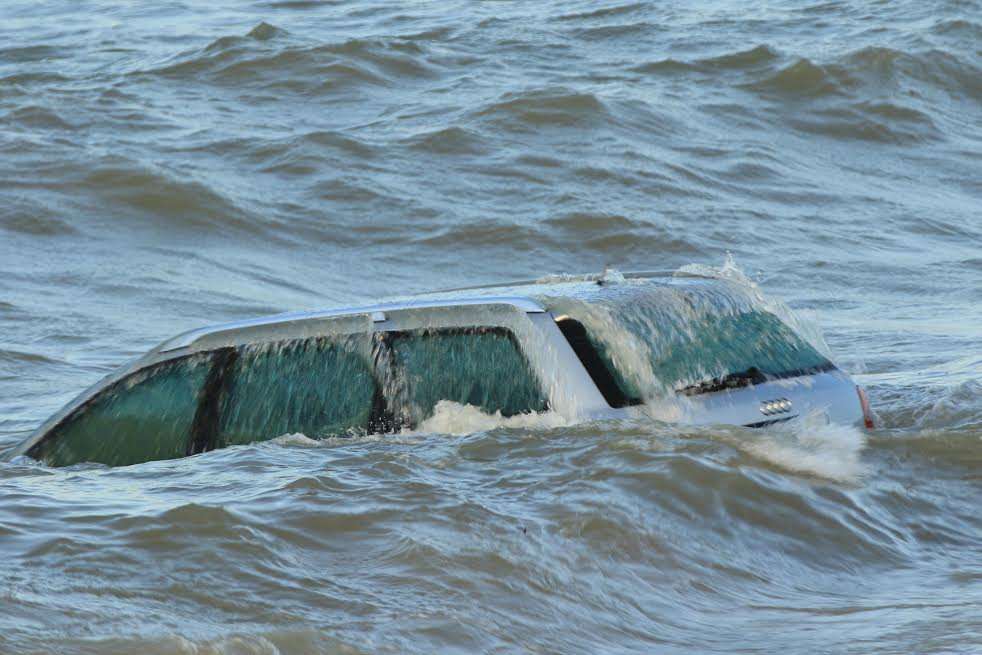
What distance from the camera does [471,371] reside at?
19.8 ft

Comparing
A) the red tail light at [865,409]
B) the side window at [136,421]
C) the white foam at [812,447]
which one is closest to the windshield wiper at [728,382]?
the white foam at [812,447]

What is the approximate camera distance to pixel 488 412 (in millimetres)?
6051

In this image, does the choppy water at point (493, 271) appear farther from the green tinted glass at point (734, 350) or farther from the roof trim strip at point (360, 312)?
the roof trim strip at point (360, 312)

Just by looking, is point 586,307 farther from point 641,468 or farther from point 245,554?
point 245,554

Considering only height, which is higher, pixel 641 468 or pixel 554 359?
pixel 554 359

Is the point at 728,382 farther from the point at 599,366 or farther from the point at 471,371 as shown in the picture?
the point at 471,371

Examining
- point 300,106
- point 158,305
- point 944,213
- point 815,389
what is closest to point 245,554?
point 815,389

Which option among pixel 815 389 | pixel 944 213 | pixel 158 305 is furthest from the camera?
pixel 944 213

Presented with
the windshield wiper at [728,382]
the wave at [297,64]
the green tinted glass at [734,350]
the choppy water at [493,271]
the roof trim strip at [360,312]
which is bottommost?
the choppy water at [493,271]

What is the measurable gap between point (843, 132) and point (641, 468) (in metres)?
17.6

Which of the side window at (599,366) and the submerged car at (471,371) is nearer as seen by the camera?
the side window at (599,366)

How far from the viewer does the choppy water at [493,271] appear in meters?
5.23

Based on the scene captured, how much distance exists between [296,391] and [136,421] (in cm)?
71

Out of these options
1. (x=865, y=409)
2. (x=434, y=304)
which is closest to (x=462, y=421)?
(x=434, y=304)
